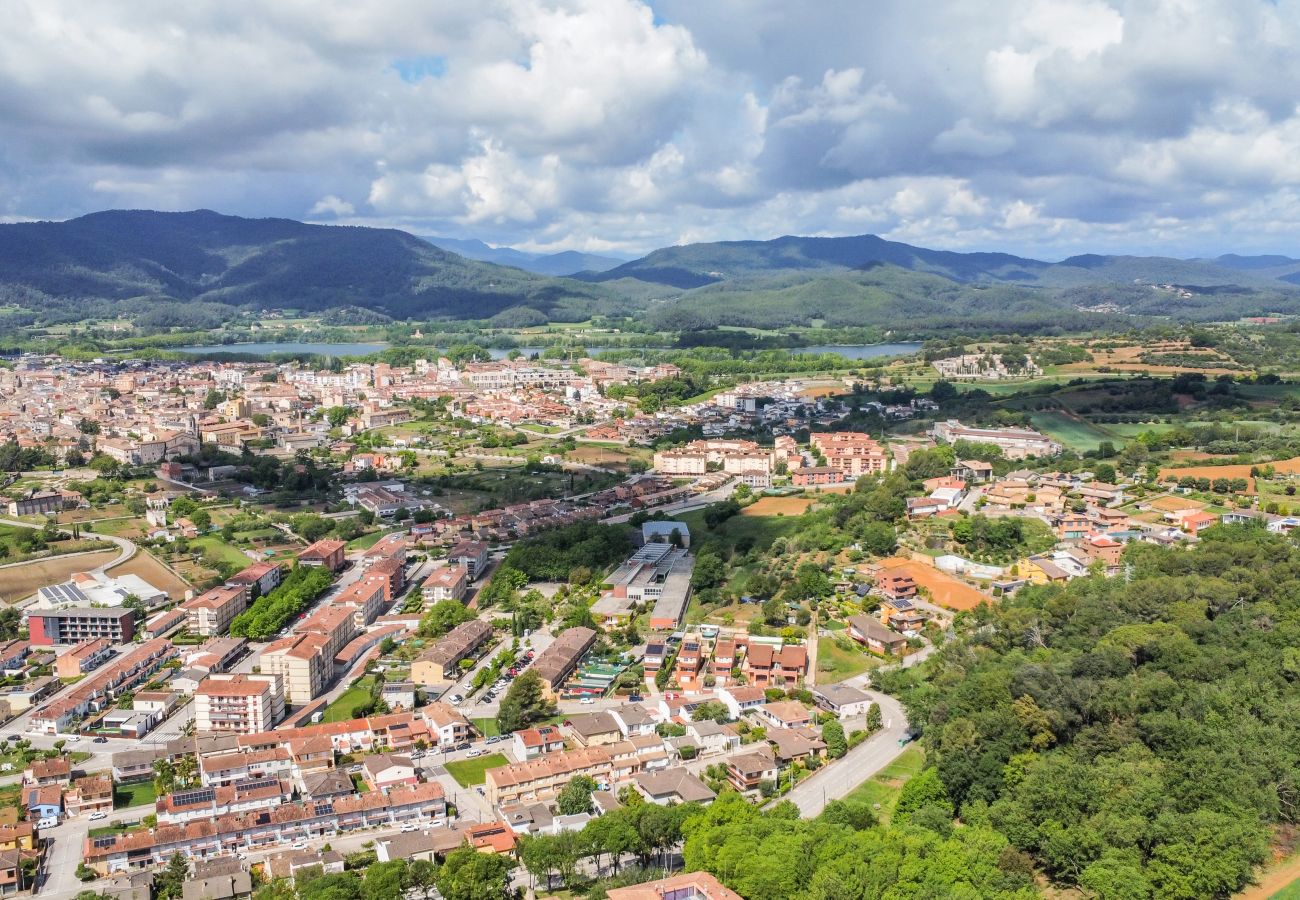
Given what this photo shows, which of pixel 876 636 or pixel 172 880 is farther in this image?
pixel 876 636

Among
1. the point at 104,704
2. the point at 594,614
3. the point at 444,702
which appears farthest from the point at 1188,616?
the point at 104,704

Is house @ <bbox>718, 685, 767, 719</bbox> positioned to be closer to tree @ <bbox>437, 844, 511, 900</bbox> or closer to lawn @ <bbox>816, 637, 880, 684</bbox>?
lawn @ <bbox>816, 637, 880, 684</bbox>

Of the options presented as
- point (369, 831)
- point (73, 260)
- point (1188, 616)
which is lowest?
point (369, 831)

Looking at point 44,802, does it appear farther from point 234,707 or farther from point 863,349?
point 863,349

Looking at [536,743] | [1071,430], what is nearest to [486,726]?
[536,743]

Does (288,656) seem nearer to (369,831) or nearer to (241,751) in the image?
(241,751)

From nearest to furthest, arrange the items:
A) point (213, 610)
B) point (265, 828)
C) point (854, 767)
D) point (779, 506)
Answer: point (265, 828), point (854, 767), point (213, 610), point (779, 506)

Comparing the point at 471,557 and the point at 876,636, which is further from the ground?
the point at 471,557
